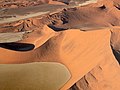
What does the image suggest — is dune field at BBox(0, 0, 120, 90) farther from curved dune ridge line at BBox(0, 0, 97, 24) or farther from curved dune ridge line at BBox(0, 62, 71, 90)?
curved dune ridge line at BBox(0, 0, 97, 24)

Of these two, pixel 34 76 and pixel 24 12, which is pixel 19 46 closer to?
pixel 34 76

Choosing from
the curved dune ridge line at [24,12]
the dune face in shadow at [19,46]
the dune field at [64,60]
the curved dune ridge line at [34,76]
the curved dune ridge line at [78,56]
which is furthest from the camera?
the curved dune ridge line at [24,12]

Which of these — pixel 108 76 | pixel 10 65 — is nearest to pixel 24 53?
pixel 10 65

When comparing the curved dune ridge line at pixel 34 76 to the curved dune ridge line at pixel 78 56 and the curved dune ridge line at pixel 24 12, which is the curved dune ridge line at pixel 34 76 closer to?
the curved dune ridge line at pixel 78 56

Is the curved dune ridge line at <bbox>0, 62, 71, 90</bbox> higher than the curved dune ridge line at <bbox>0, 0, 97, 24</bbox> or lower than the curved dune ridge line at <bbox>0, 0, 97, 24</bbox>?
higher

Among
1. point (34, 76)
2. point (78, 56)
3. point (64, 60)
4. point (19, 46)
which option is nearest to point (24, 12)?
point (19, 46)

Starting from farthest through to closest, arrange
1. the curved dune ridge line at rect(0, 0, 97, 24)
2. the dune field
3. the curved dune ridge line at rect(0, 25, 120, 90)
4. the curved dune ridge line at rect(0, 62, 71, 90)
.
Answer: the curved dune ridge line at rect(0, 0, 97, 24) → the curved dune ridge line at rect(0, 25, 120, 90) → the dune field → the curved dune ridge line at rect(0, 62, 71, 90)

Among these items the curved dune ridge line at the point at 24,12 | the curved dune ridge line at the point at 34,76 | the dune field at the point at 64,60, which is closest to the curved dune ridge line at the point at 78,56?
the dune field at the point at 64,60

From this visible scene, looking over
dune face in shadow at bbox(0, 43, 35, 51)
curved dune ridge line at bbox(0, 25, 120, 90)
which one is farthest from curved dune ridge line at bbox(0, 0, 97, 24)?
curved dune ridge line at bbox(0, 25, 120, 90)
